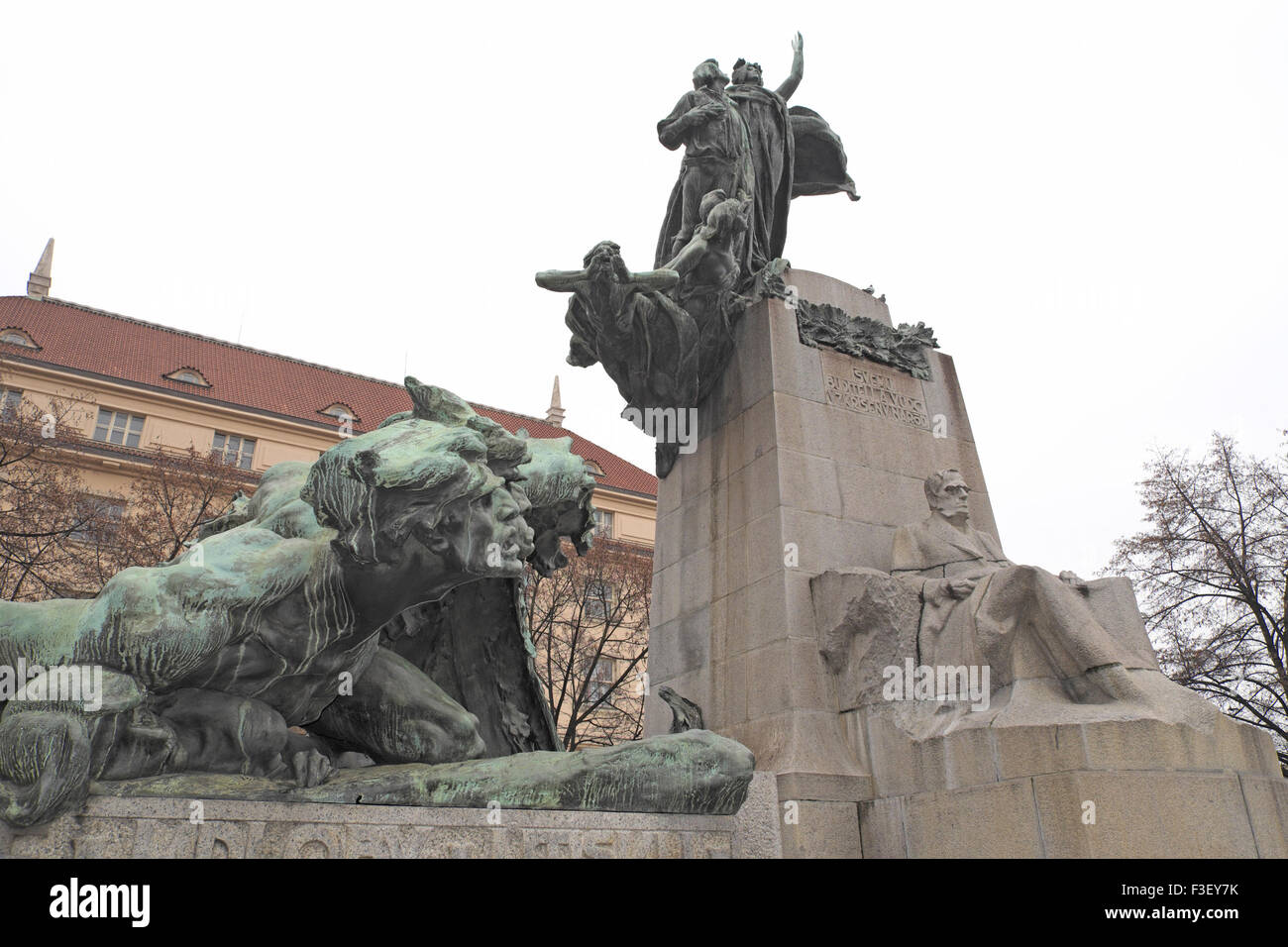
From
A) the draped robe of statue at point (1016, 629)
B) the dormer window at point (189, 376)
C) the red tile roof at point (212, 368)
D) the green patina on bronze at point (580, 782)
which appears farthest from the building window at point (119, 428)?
the green patina on bronze at point (580, 782)

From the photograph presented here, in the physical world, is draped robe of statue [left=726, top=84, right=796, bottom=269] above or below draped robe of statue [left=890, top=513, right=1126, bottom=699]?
above

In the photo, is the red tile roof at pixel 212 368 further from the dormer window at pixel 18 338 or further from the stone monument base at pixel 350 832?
the stone monument base at pixel 350 832

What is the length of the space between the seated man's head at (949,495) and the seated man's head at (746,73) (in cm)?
453

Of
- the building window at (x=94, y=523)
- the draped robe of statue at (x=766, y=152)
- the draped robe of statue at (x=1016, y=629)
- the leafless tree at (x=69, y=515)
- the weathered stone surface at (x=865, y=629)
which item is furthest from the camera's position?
the building window at (x=94, y=523)

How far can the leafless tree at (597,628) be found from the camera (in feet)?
72.1

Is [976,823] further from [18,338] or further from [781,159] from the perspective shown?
[18,338]

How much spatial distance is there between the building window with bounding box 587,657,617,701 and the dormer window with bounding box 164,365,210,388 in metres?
18.5

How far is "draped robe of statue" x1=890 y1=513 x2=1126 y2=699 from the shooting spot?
493cm

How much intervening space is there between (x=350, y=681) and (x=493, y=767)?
1.89 feet

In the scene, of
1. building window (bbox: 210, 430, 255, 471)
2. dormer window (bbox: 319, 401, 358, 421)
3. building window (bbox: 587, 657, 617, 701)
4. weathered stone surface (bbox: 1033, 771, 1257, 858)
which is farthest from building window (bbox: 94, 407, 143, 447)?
weathered stone surface (bbox: 1033, 771, 1257, 858)

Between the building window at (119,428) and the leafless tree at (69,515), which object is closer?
the leafless tree at (69,515)

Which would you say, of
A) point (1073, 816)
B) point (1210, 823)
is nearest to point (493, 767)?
point (1073, 816)

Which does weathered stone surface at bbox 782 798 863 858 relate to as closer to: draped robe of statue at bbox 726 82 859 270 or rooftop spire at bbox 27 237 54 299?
draped robe of statue at bbox 726 82 859 270
